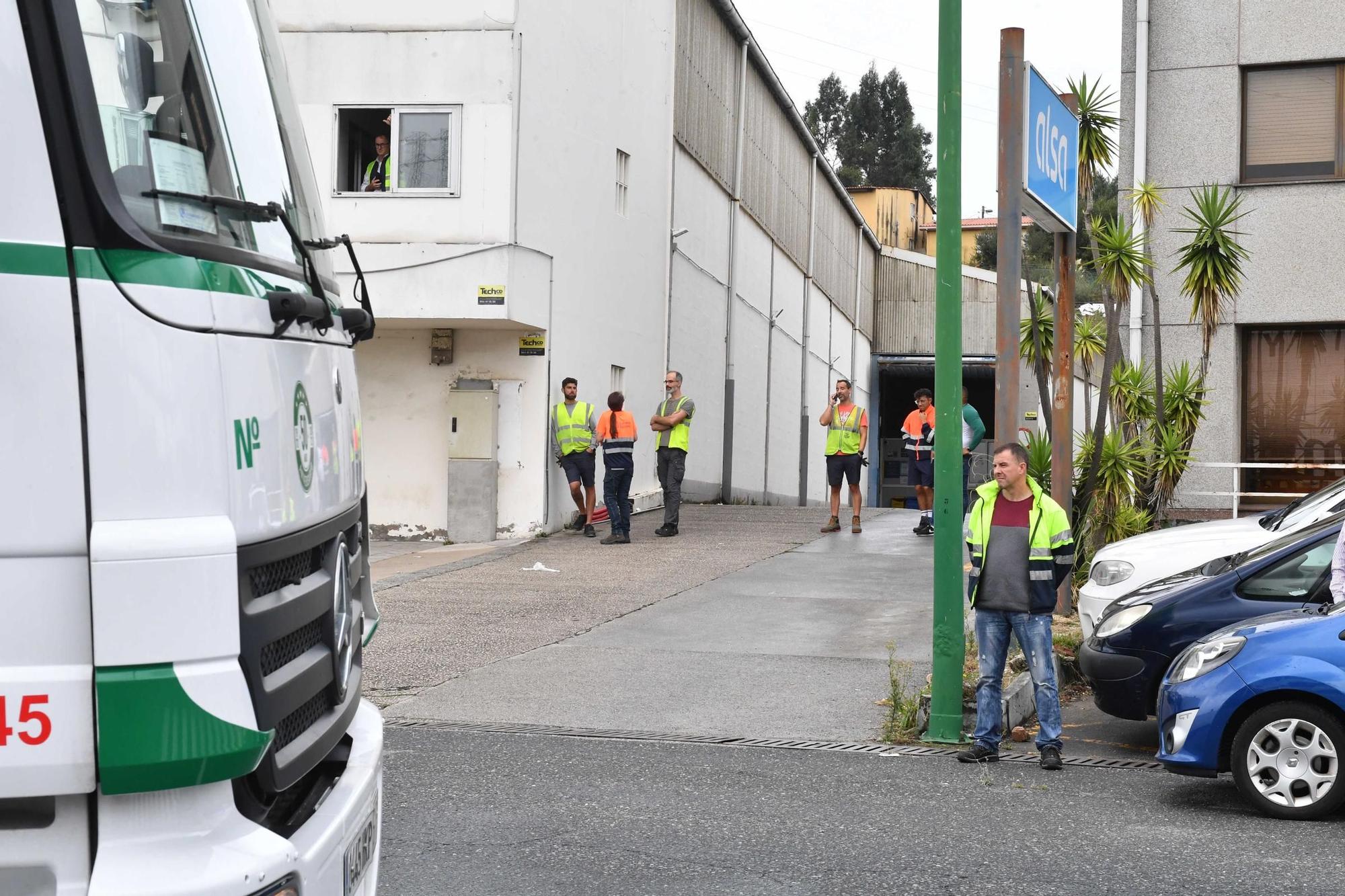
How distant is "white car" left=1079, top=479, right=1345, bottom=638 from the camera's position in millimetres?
10016

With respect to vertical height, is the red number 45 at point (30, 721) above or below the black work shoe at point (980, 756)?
above

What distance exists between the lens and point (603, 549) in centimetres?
1720

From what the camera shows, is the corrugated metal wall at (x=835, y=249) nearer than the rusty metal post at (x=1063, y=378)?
No

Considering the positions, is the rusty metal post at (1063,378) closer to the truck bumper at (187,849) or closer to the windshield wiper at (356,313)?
the windshield wiper at (356,313)

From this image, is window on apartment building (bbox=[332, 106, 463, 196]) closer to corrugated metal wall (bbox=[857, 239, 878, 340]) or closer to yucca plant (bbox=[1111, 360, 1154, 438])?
yucca plant (bbox=[1111, 360, 1154, 438])

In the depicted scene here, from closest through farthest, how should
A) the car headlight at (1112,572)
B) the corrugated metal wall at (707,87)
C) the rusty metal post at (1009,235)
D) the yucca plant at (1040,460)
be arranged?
1. the rusty metal post at (1009,235)
2. the car headlight at (1112,572)
3. the yucca plant at (1040,460)
4. the corrugated metal wall at (707,87)

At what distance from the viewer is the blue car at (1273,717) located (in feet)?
21.8

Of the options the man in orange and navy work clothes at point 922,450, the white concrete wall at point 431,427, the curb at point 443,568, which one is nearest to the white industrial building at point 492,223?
the white concrete wall at point 431,427

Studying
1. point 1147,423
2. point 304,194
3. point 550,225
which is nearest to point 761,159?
point 550,225

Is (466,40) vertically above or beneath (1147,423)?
above

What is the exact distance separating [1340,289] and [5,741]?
1714 cm

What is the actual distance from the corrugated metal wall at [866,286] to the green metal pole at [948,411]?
38.4 meters

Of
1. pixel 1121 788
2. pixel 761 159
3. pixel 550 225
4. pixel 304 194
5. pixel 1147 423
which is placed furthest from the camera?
pixel 761 159

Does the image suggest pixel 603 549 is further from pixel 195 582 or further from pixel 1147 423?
pixel 195 582
